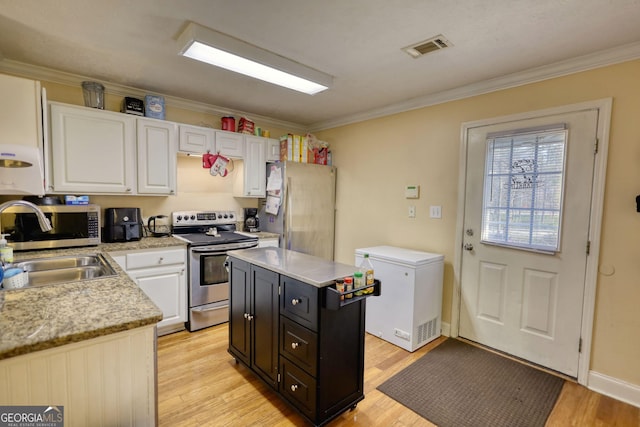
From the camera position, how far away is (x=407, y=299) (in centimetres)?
260

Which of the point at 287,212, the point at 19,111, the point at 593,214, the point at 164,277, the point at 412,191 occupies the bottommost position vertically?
the point at 164,277

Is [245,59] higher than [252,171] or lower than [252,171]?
higher

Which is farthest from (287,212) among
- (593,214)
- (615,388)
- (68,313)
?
(615,388)

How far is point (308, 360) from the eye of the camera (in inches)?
66.1

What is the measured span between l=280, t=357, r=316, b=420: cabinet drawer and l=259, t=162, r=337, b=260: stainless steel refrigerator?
176 centimetres

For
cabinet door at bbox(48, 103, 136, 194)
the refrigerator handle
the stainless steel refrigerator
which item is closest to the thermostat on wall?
the stainless steel refrigerator

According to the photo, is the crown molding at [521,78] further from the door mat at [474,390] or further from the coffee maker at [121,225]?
the coffee maker at [121,225]

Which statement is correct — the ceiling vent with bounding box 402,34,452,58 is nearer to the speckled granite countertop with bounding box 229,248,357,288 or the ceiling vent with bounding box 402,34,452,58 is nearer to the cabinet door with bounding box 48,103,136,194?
the speckled granite countertop with bounding box 229,248,357,288

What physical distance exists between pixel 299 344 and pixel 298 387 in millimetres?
269

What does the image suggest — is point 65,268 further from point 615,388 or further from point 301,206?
point 615,388

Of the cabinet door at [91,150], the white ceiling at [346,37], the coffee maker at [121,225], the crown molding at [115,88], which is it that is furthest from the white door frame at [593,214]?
the coffee maker at [121,225]

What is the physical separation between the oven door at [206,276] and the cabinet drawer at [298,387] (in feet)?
4.40

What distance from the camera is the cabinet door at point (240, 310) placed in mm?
2143

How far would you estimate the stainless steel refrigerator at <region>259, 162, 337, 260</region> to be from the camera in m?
3.49
